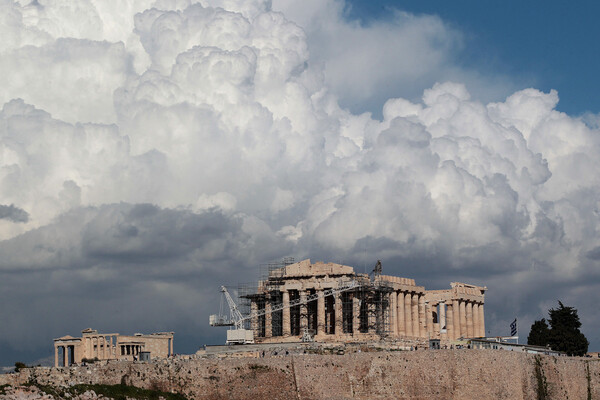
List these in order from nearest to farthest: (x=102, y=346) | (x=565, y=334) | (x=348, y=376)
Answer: (x=348, y=376)
(x=102, y=346)
(x=565, y=334)

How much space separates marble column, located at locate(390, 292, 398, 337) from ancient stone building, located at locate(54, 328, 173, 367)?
1136 inches

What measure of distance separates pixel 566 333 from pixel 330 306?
3552 centimetres

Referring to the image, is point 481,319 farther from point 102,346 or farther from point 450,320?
point 102,346

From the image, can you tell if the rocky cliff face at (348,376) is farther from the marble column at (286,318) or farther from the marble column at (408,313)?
the marble column at (286,318)

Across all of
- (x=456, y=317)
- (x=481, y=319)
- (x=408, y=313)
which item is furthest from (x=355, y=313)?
(x=481, y=319)

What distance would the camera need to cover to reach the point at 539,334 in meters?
146

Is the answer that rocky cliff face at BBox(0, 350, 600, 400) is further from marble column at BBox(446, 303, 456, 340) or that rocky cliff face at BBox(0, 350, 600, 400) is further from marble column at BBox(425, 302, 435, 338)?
marble column at BBox(425, 302, 435, 338)

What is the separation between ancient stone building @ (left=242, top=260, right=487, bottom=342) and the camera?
402 feet

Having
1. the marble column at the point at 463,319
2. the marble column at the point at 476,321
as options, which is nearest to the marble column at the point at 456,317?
the marble column at the point at 463,319

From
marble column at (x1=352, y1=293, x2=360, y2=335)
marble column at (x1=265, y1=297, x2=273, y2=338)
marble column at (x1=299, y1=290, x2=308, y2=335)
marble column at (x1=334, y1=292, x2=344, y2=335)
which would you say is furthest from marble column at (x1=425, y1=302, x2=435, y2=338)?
marble column at (x1=265, y1=297, x2=273, y2=338)

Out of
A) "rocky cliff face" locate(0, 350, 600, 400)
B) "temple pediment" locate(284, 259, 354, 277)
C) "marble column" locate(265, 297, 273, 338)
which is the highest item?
"temple pediment" locate(284, 259, 354, 277)

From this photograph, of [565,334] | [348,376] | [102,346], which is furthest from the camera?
[565,334]

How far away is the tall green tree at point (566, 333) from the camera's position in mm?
137625

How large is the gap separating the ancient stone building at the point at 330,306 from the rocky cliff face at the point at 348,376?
13662 mm
